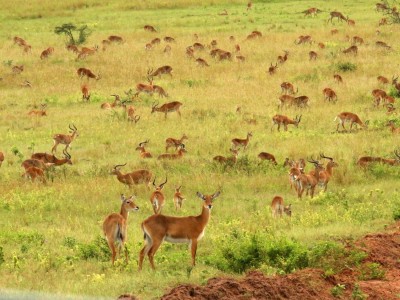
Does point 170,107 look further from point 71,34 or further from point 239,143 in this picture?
point 71,34

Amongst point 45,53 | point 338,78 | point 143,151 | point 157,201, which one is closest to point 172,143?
point 143,151

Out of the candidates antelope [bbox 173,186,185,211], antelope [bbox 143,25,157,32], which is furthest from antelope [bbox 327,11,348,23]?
antelope [bbox 173,186,185,211]

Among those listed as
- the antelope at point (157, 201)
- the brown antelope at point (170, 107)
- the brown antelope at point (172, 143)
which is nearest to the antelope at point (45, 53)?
the brown antelope at point (170, 107)

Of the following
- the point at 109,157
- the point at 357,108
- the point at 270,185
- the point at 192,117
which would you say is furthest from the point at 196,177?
the point at 357,108

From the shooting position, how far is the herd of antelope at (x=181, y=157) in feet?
33.9

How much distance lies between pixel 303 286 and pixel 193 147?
402 inches

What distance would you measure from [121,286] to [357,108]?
1437cm

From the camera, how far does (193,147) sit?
18844mm

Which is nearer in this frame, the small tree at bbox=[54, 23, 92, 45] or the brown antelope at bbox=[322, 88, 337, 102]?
the brown antelope at bbox=[322, 88, 337, 102]

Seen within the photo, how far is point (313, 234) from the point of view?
11320mm

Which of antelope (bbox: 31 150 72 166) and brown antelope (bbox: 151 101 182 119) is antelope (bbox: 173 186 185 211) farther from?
brown antelope (bbox: 151 101 182 119)

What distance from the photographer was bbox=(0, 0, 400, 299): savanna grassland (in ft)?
34.3

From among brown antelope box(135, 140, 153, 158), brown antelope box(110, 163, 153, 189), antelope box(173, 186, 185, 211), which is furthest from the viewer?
brown antelope box(135, 140, 153, 158)

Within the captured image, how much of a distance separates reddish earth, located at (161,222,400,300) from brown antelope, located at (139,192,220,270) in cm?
137
